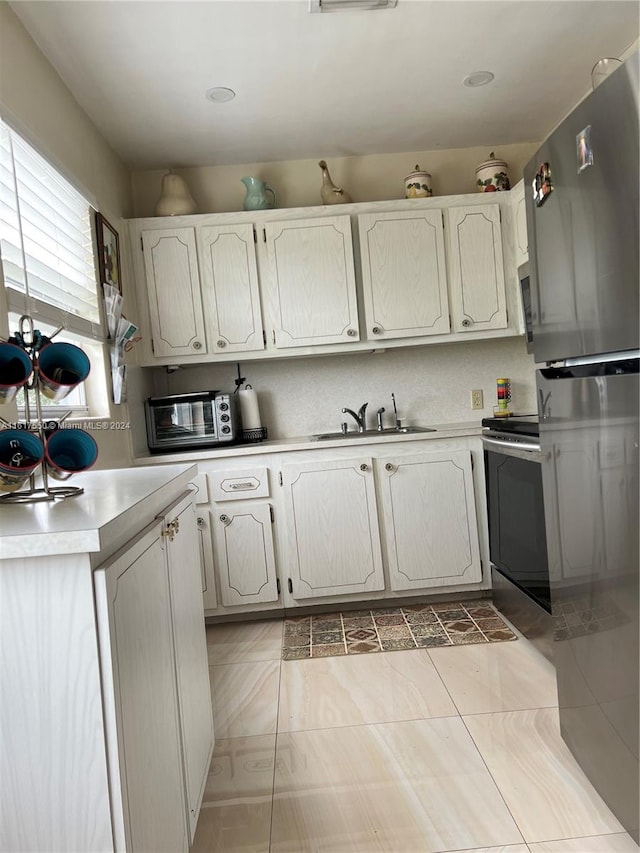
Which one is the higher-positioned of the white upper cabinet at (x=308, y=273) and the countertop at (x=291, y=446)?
the white upper cabinet at (x=308, y=273)

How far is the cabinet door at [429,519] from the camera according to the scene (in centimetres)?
289

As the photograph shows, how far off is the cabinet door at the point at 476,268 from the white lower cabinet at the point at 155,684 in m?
2.02

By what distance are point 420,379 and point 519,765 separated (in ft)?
7.02

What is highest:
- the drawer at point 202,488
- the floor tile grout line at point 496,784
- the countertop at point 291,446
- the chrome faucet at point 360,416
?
the chrome faucet at point 360,416

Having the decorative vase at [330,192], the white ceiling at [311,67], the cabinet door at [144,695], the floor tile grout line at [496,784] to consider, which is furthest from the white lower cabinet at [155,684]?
the decorative vase at [330,192]

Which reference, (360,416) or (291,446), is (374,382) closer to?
(360,416)

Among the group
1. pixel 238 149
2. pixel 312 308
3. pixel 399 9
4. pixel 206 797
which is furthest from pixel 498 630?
pixel 238 149

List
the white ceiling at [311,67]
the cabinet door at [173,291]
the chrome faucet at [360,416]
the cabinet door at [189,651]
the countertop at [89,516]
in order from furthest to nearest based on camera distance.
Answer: the chrome faucet at [360,416]
the cabinet door at [173,291]
the white ceiling at [311,67]
the cabinet door at [189,651]
the countertop at [89,516]

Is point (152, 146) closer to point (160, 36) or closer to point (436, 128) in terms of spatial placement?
point (160, 36)

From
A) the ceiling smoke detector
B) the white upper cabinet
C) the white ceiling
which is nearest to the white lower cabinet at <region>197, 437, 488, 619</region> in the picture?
the white upper cabinet

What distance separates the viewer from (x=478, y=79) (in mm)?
2582

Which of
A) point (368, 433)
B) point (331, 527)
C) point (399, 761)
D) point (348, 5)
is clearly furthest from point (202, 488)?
point (348, 5)

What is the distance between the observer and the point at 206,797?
161 centimetres

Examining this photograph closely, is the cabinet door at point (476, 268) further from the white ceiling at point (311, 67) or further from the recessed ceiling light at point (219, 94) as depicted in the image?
the recessed ceiling light at point (219, 94)
